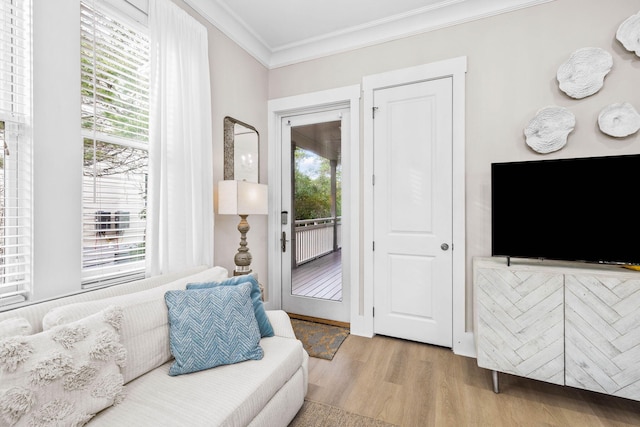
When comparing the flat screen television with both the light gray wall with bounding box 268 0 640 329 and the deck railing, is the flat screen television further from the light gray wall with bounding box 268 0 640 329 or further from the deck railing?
the deck railing

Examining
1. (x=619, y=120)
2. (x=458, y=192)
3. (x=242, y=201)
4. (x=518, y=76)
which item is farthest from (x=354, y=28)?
(x=619, y=120)

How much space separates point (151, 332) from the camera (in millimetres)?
1400

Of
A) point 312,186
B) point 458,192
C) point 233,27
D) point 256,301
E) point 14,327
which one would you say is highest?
point 233,27

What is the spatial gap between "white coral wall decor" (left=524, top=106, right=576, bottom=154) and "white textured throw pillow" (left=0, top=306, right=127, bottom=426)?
286 centimetres

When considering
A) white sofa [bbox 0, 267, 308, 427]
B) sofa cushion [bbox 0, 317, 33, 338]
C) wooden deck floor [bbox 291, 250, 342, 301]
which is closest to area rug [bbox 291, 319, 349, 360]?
wooden deck floor [bbox 291, 250, 342, 301]

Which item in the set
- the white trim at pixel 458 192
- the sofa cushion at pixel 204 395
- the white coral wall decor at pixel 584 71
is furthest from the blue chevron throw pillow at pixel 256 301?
the white coral wall decor at pixel 584 71

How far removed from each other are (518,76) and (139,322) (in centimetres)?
301

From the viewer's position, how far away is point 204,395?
121 centimetres

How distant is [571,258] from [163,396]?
2374 millimetres

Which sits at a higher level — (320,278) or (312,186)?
(312,186)

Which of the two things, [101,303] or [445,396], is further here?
[445,396]

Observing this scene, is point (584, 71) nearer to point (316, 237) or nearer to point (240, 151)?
point (316, 237)

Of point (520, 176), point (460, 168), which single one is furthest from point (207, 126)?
point (520, 176)

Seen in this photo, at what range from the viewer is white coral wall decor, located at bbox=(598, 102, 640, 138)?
1.95m
